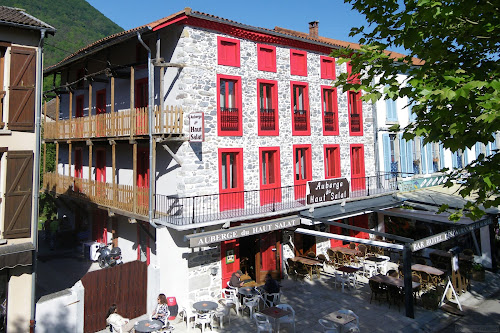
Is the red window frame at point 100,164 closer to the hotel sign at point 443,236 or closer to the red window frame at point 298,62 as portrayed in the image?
the red window frame at point 298,62

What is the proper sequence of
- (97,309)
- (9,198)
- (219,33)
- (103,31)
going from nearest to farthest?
(9,198), (97,309), (219,33), (103,31)

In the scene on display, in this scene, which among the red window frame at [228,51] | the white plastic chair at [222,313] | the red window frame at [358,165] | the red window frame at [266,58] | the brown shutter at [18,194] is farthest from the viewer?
the red window frame at [358,165]

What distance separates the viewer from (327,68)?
18.2 m

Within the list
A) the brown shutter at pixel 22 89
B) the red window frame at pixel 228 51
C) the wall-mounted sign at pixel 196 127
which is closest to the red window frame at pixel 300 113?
the red window frame at pixel 228 51

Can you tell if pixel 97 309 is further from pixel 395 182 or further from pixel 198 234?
pixel 395 182

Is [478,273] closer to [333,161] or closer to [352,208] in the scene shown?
[352,208]

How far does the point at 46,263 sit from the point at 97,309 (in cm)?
774

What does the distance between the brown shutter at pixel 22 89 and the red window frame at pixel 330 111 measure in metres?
12.1

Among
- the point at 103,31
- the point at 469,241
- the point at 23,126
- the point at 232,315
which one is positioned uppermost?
the point at 103,31

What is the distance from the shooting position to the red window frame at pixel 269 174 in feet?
A: 51.2

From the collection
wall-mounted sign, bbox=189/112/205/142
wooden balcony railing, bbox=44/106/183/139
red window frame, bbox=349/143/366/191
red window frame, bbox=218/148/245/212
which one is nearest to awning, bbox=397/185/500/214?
red window frame, bbox=349/143/366/191

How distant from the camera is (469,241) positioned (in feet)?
58.1

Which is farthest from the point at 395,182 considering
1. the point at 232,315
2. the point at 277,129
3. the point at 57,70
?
the point at 57,70

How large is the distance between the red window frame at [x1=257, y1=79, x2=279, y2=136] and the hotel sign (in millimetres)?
6931
